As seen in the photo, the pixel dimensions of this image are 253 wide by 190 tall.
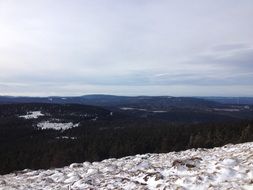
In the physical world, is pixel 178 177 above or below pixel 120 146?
above

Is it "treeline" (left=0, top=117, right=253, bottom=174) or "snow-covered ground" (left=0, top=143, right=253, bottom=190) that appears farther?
"treeline" (left=0, top=117, right=253, bottom=174)

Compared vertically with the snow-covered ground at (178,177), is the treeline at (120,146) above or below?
below

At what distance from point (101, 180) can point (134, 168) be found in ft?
7.76

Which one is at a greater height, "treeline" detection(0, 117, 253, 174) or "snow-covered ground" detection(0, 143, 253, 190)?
"snow-covered ground" detection(0, 143, 253, 190)

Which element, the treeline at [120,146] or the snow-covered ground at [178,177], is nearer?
the snow-covered ground at [178,177]

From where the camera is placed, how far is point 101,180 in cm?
1641

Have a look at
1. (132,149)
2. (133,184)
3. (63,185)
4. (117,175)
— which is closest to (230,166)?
(133,184)

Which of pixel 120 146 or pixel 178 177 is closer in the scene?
pixel 178 177

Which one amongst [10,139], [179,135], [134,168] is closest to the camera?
[134,168]

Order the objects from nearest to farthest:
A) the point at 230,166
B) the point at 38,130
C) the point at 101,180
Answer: the point at 230,166
the point at 101,180
the point at 38,130

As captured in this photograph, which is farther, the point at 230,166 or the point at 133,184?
the point at 133,184

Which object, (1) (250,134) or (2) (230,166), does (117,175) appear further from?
(1) (250,134)

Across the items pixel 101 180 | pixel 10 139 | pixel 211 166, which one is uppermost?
pixel 211 166

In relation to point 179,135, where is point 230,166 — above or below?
above
